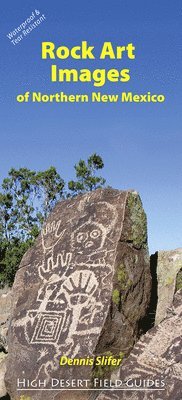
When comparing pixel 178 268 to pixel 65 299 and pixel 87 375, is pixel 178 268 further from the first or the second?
pixel 87 375

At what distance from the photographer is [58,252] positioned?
7.19 m

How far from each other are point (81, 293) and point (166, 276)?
1476 millimetres

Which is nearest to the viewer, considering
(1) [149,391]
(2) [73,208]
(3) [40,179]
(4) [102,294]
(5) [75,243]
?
(1) [149,391]

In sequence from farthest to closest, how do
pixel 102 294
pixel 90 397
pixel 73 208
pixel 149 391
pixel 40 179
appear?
pixel 40 179 < pixel 73 208 < pixel 102 294 < pixel 90 397 < pixel 149 391

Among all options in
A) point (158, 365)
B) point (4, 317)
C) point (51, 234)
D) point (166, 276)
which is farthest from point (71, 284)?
point (4, 317)

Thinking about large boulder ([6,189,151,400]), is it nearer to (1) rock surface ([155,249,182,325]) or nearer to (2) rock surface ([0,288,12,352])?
(1) rock surface ([155,249,182,325])

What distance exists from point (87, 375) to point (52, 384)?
0.46 meters

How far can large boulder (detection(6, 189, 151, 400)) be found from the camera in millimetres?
6109

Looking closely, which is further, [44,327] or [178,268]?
[178,268]

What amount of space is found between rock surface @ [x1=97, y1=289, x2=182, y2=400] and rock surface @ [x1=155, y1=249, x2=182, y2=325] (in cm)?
146

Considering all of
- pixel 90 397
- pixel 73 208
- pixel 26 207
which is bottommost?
pixel 90 397

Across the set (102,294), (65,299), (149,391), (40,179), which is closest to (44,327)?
(65,299)

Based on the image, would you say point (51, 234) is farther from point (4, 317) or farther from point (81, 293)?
point (4, 317)

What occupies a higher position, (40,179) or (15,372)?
(40,179)
